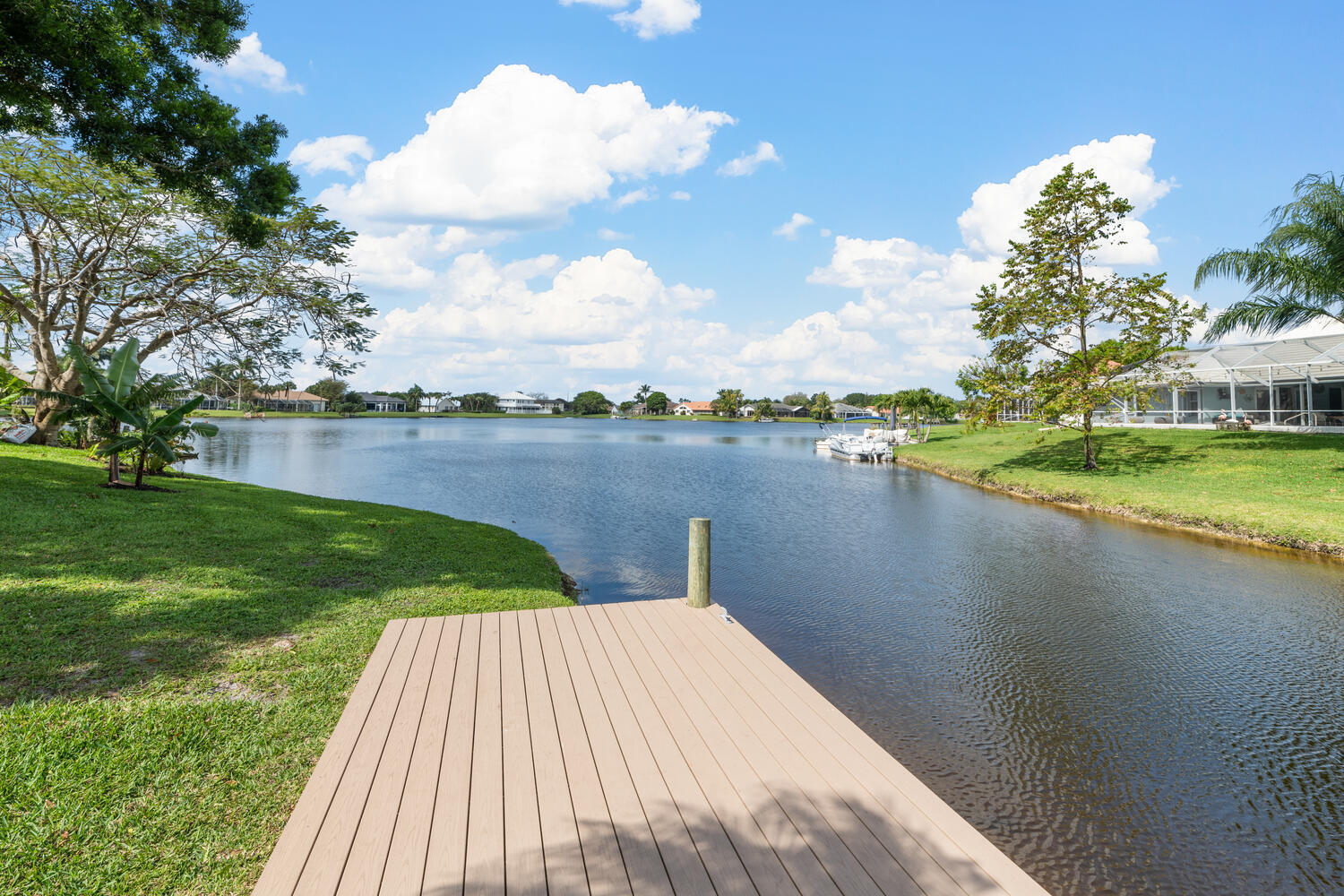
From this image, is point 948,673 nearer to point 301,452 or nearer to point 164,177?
point 164,177

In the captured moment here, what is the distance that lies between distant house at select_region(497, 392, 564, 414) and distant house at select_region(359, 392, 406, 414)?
80.8ft

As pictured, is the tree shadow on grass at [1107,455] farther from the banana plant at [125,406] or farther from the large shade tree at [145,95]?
the banana plant at [125,406]

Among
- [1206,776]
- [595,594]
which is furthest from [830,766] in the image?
[595,594]

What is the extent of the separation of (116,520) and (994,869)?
43.0 feet

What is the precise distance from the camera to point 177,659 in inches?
219

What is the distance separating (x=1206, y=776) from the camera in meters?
5.39

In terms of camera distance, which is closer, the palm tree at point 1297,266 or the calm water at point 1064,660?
the calm water at point 1064,660

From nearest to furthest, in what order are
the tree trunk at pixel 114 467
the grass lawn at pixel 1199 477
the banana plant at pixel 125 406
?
the banana plant at pixel 125 406
the tree trunk at pixel 114 467
the grass lawn at pixel 1199 477

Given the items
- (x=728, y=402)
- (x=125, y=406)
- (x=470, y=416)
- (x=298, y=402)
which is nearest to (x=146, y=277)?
(x=125, y=406)

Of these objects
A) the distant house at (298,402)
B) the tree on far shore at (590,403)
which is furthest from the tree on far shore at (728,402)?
the distant house at (298,402)

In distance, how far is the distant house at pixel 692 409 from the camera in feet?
590

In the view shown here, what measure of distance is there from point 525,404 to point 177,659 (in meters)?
170

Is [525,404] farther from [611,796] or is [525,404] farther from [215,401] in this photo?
[611,796]

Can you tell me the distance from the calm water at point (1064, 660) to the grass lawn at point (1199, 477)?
1.50m
